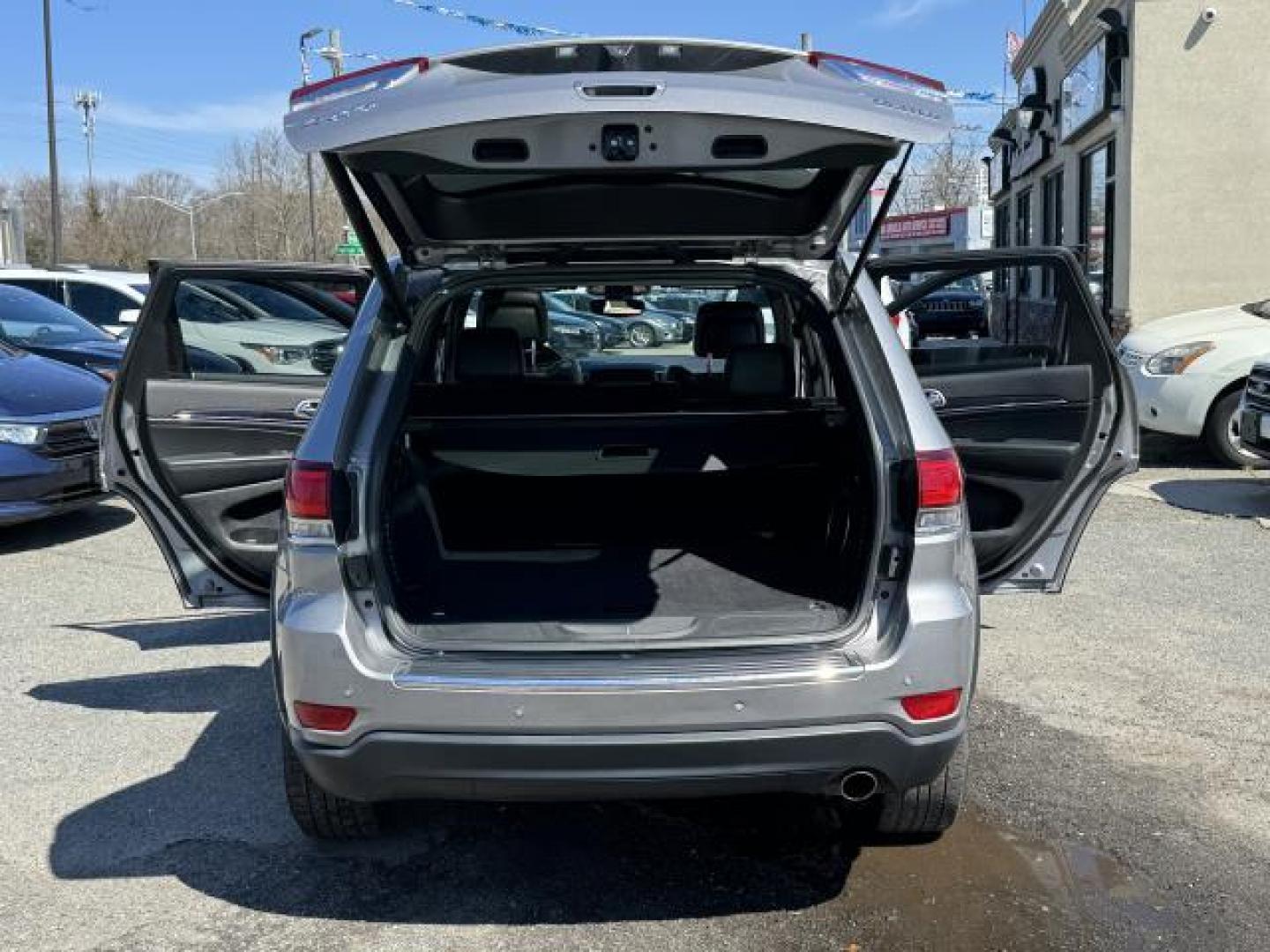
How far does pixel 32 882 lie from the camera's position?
3.44 meters

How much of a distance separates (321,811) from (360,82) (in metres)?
1.94

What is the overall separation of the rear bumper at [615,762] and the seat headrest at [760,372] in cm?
178

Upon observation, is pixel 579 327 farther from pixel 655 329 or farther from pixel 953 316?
pixel 953 316

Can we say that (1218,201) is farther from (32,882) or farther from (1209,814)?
(32,882)

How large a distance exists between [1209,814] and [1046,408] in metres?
1.48

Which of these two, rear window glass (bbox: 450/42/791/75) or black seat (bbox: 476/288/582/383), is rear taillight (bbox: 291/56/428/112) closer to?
rear window glass (bbox: 450/42/791/75)

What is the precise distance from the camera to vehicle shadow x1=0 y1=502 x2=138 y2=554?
773 centimetres

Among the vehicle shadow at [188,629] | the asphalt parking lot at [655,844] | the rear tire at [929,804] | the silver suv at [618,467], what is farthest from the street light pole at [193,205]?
the rear tire at [929,804]

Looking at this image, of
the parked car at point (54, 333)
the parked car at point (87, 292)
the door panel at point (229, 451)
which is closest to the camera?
the door panel at point (229, 451)

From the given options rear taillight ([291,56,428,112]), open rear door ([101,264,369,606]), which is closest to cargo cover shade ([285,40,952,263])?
rear taillight ([291,56,428,112])

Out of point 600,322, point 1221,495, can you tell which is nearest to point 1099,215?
point 600,322

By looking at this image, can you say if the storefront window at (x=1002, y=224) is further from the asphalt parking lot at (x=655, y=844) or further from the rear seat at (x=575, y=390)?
the rear seat at (x=575, y=390)

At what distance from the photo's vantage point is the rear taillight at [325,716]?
292cm

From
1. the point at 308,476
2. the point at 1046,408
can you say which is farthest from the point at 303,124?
the point at 1046,408
